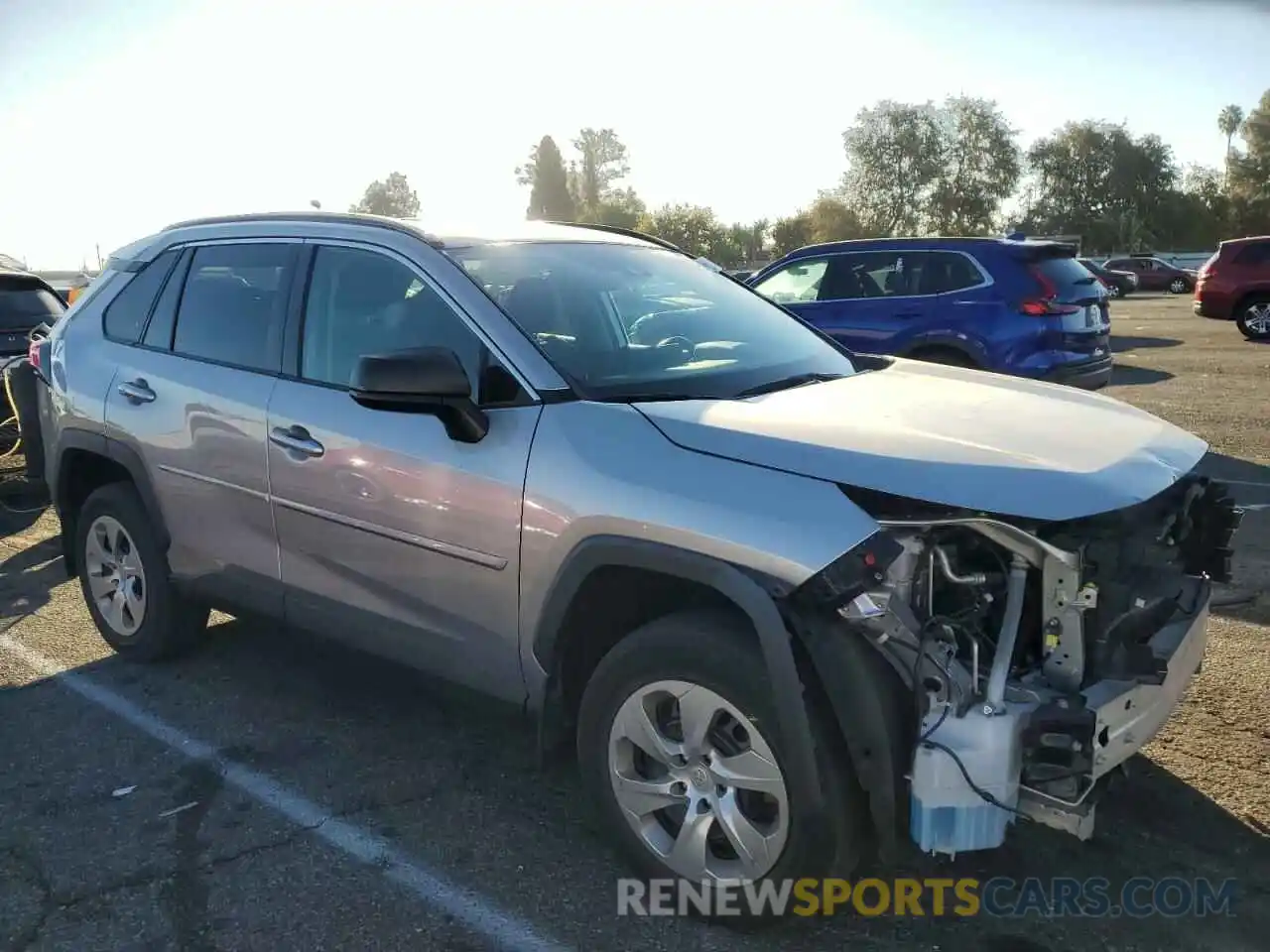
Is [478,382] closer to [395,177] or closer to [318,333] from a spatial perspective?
[318,333]

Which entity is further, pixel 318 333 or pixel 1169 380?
pixel 1169 380

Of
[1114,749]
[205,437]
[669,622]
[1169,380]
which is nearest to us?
[1114,749]

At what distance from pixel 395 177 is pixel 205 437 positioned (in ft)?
384

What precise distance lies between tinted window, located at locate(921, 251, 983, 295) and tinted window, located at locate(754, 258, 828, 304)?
1.04m

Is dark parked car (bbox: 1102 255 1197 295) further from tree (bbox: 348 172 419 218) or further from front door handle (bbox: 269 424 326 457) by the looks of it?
tree (bbox: 348 172 419 218)

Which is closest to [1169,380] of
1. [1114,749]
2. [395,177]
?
[1114,749]

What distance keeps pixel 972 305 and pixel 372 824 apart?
6986 mm

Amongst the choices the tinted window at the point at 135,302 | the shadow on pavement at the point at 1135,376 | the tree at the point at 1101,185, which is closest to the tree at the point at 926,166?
the tree at the point at 1101,185

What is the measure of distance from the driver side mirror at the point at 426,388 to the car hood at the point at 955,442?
51cm

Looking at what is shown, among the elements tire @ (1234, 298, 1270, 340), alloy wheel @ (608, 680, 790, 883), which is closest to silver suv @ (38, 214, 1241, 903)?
alloy wheel @ (608, 680, 790, 883)

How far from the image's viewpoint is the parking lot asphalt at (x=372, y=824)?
2.89 metres

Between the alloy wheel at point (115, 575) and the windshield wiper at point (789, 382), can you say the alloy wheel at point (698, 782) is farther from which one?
the alloy wheel at point (115, 575)

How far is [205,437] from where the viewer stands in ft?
13.7

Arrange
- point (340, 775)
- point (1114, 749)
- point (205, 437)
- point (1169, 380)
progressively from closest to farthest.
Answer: point (1114, 749), point (340, 775), point (205, 437), point (1169, 380)
